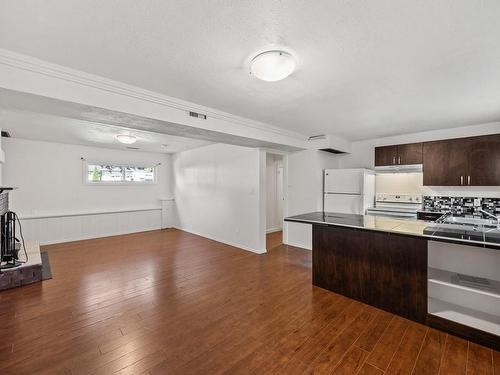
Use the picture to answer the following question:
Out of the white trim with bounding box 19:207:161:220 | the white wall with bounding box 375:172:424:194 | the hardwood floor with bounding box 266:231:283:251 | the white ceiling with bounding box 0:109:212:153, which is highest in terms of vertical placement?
the white ceiling with bounding box 0:109:212:153

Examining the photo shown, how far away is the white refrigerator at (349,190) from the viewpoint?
14.9ft

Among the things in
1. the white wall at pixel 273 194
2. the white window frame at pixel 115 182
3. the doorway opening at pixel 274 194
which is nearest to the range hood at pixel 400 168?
the doorway opening at pixel 274 194

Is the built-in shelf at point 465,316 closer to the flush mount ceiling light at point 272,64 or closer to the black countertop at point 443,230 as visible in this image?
the black countertop at point 443,230

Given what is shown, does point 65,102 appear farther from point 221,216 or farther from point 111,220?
point 111,220

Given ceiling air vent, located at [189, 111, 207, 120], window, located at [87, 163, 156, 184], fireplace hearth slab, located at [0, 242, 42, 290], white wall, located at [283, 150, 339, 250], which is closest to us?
ceiling air vent, located at [189, 111, 207, 120]

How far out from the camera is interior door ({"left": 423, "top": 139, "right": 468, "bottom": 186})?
390 centimetres

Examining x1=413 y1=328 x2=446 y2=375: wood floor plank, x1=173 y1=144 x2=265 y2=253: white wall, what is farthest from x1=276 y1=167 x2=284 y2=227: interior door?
x1=413 y1=328 x2=446 y2=375: wood floor plank

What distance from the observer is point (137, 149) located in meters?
6.78

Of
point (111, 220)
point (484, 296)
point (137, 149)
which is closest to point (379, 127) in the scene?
point (484, 296)

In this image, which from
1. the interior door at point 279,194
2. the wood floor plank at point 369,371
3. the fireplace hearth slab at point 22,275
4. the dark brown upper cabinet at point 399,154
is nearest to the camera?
the wood floor plank at point 369,371

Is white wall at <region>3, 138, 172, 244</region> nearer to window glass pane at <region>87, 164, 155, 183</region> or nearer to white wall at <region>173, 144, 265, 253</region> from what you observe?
window glass pane at <region>87, 164, 155, 183</region>

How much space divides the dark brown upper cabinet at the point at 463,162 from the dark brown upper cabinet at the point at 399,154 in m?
0.14

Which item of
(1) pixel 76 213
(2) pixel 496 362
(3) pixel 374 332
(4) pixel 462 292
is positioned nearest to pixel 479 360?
(2) pixel 496 362

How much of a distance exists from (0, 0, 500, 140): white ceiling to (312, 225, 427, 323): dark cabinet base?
5.48 feet
